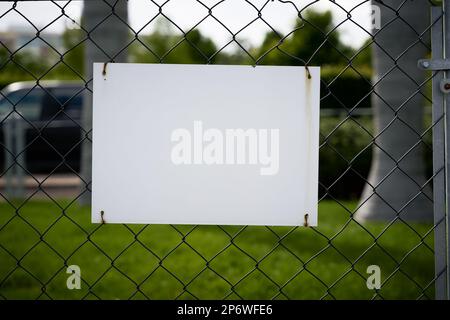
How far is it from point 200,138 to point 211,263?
2207 mm

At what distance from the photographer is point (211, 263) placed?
3539 mm

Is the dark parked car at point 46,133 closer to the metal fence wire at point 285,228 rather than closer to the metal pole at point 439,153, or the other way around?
the metal fence wire at point 285,228

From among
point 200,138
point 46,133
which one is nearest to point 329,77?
point 46,133

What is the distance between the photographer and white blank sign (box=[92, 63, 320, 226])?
1.49 meters

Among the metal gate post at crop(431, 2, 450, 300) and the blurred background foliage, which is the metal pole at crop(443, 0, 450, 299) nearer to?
the metal gate post at crop(431, 2, 450, 300)

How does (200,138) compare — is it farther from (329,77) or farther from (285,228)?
(329,77)

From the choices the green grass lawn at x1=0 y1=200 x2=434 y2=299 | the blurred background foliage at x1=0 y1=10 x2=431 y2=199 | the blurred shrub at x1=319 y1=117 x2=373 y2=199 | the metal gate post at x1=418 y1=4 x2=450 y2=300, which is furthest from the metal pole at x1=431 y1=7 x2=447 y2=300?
the blurred shrub at x1=319 y1=117 x2=373 y2=199

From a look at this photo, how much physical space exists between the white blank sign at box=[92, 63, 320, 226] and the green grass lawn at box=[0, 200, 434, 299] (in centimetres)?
61

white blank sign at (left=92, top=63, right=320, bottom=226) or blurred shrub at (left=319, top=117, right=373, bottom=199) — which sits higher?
blurred shrub at (left=319, top=117, right=373, bottom=199)

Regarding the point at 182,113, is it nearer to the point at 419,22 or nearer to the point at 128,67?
the point at 128,67

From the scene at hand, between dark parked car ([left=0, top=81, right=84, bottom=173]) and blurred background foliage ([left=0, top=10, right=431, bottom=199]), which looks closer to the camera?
blurred background foliage ([left=0, top=10, right=431, bottom=199])

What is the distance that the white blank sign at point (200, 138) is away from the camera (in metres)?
1.49

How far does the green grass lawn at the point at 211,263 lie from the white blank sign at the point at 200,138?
1.99ft
